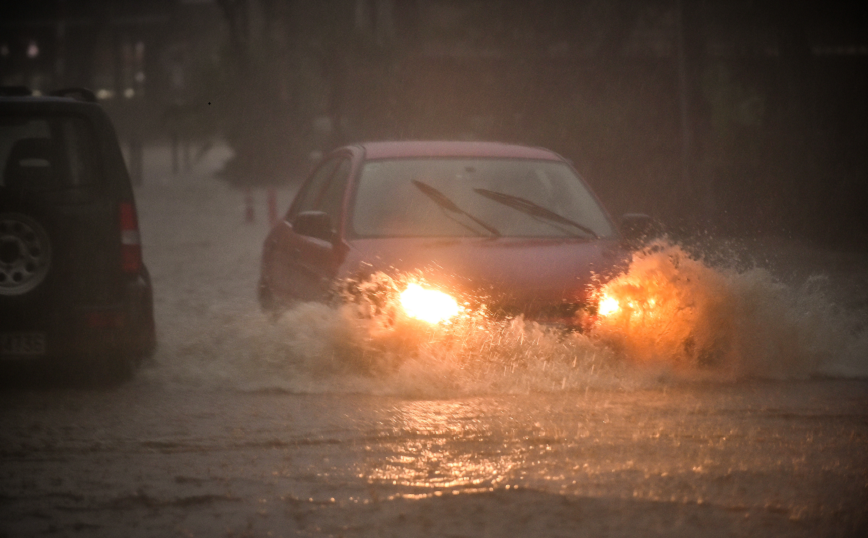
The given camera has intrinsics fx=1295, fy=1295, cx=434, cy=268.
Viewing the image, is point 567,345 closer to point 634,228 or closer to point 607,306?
point 607,306

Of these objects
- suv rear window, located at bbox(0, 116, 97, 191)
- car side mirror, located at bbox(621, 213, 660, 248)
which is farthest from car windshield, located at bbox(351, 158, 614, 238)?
suv rear window, located at bbox(0, 116, 97, 191)

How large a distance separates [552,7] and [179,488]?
24130 millimetres

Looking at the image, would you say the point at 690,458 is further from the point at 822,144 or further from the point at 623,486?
the point at 822,144

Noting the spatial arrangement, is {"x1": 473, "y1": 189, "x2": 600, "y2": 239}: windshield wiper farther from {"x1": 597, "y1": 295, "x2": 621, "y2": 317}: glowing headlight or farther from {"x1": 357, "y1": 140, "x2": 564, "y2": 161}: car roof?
→ {"x1": 597, "y1": 295, "x2": 621, "y2": 317}: glowing headlight

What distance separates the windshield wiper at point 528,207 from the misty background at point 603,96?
7.75 metres

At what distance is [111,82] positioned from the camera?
62.3 meters

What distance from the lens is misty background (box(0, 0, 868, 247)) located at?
17.3 metres

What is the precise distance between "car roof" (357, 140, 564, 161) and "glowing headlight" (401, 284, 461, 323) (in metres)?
→ 1.52

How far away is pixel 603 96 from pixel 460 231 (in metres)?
16.3

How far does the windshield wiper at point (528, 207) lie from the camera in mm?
8234

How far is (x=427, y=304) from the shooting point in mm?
7344

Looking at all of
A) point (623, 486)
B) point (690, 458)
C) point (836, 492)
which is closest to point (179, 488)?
point (623, 486)

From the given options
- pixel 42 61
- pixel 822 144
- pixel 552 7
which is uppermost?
pixel 42 61

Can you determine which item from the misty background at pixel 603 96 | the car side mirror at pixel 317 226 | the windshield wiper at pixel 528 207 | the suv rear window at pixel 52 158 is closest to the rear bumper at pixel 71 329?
the suv rear window at pixel 52 158
